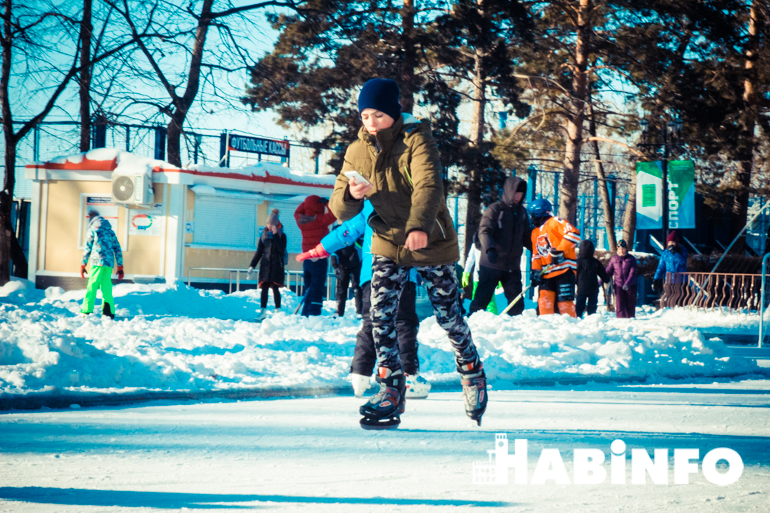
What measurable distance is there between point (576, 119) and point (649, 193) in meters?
2.72

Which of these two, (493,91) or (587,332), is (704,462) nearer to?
(587,332)

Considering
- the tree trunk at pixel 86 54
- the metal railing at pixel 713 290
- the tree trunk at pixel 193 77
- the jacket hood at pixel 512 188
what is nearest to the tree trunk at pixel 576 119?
the metal railing at pixel 713 290

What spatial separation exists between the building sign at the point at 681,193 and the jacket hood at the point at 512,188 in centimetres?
1278

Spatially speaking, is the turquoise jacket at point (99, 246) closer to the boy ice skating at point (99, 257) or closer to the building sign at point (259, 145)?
the boy ice skating at point (99, 257)

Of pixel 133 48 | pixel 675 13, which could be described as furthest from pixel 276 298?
pixel 675 13

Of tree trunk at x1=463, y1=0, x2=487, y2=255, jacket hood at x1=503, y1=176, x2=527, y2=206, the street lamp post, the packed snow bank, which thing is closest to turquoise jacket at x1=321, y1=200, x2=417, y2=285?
the packed snow bank

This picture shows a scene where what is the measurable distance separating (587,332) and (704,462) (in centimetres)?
532

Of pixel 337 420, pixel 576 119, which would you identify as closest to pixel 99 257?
pixel 337 420

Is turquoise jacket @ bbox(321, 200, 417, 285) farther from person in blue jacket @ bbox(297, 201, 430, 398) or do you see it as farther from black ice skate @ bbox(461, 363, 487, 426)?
black ice skate @ bbox(461, 363, 487, 426)

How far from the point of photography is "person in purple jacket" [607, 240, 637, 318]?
16.7 metres

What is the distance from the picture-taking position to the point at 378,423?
466 centimetres

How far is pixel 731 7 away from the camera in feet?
72.0

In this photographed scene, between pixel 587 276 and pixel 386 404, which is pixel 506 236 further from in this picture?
pixel 386 404

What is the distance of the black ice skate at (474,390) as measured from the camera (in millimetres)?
4691
